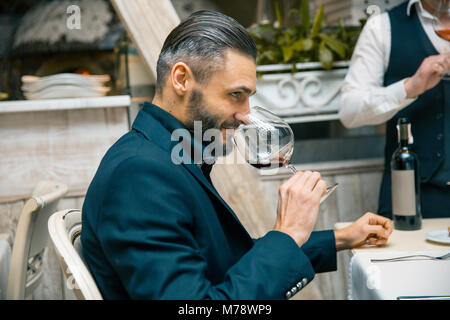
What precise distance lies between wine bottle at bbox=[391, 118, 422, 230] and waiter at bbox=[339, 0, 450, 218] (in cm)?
31

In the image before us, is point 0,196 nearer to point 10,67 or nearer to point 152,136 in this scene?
point 152,136

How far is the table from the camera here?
0.91 m

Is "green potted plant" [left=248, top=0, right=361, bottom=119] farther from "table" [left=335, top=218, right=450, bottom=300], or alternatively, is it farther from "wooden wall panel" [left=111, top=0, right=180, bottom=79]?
"table" [left=335, top=218, right=450, bottom=300]

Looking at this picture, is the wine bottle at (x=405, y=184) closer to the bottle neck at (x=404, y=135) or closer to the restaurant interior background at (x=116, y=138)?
the bottle neck at (x=404, y=135)

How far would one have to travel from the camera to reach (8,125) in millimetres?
2020

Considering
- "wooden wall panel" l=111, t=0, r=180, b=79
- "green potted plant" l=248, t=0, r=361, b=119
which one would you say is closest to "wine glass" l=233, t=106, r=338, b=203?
"wooden wall panel" l=111, t=0, r=180, b=79

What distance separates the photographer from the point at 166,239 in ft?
2.41

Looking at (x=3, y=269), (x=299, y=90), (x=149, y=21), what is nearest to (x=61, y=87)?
(x=149, y=21)

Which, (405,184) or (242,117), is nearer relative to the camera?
(242,117)

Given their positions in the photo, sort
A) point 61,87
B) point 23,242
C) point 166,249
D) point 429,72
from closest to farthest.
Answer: point 166,249
point 23,242
point 429,72
point 61,87

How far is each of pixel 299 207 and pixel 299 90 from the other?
132 cm

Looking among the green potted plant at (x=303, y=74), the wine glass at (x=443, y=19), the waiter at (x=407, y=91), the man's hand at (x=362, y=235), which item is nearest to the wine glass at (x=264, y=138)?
the man's hand at (x=362, y=235)

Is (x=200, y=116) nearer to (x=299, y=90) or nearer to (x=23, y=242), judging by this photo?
(x=23, y=242)

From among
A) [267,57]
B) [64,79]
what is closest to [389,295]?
[267,57]
